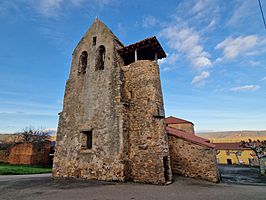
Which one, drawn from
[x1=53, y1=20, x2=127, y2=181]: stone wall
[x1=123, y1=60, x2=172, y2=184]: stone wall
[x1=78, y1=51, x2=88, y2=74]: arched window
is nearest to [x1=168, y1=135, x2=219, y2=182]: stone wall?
[x1=123, y1=60, x2=172, y2=184]: stone wall

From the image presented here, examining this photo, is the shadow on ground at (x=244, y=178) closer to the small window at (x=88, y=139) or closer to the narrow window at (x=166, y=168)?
the narrow window at (x=166, y=168)

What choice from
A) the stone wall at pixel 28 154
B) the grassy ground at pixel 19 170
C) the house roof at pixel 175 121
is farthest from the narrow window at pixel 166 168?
the house roof at pixel 175 121

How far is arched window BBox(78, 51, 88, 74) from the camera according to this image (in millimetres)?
13764

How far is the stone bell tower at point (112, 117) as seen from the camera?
9805 millimetres

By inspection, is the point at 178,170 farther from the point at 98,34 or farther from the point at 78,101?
the point at 98,34

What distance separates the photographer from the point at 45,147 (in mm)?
22406

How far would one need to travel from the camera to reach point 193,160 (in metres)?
11.5

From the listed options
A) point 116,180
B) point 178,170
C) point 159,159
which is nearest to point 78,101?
point 116,180

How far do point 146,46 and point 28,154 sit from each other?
20.1 m

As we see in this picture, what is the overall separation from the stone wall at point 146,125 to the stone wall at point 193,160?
222 cm

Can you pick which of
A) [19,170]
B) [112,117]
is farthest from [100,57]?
[19,170]

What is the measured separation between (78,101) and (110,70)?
134 inches

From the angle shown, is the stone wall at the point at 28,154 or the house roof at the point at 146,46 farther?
the stone wall at the point at 28,154

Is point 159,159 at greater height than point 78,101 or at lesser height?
lesser
